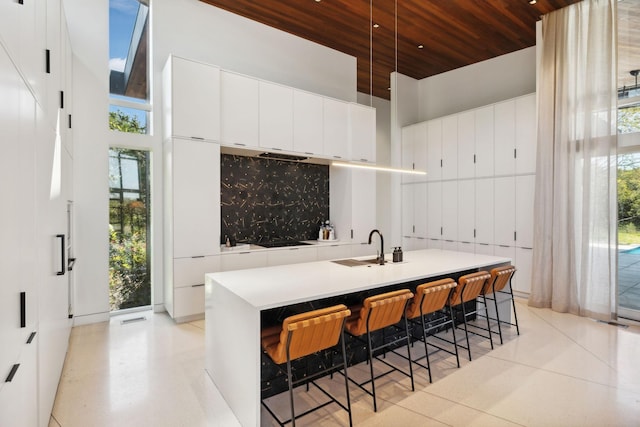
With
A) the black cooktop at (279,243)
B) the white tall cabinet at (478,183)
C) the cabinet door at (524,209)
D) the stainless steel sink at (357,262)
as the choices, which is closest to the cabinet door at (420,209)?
the white tall cabinet at (478,183)

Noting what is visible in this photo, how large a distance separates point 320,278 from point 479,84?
5375mm

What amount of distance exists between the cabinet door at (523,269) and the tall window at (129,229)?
5299mm

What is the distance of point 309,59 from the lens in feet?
18.1

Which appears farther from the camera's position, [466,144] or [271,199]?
[466,144]

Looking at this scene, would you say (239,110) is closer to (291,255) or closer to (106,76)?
(106,76)

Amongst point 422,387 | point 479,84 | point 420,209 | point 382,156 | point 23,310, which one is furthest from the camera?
point 382,156

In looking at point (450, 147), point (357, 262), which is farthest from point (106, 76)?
point (450, 147)

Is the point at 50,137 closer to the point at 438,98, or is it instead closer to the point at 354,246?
the point at 354,246

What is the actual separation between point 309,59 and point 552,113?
3675mm

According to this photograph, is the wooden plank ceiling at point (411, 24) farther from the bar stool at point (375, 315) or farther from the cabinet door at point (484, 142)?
the bar stool at point (375, 315)

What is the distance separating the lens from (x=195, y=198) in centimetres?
399

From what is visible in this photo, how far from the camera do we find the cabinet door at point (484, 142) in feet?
17.5

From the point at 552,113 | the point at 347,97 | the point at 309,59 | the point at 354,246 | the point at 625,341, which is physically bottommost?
the point at 625,341

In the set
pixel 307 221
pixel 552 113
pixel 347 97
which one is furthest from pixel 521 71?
pixel 307 221
